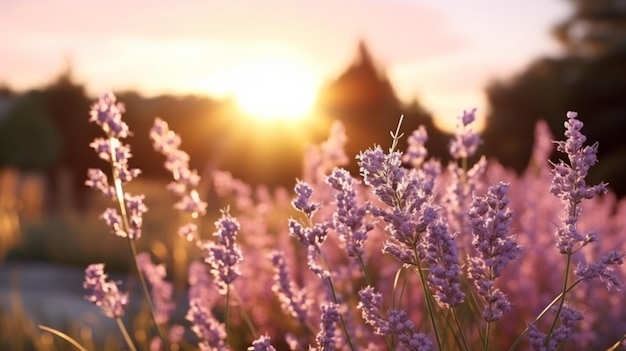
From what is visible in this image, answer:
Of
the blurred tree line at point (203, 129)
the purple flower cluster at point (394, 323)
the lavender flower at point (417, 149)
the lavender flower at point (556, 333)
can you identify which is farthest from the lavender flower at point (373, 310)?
the blurred tree line at point (203, 129)

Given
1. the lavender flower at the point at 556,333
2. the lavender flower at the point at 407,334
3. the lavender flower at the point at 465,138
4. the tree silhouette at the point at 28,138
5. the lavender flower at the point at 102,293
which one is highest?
the tree silhouette at the point at 28,138

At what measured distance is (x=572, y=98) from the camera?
23.3 meters

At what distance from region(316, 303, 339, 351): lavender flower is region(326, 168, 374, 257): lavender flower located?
0.13m

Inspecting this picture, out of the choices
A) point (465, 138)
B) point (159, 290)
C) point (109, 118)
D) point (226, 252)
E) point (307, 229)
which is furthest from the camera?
point (159, 290)

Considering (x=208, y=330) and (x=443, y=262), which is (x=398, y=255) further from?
(x=208, y=330)

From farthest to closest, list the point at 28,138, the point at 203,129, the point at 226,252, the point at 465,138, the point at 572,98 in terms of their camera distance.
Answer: the point at 203,129 < the point at 28,138 < the point at 572,98 < the point at 465,138 < the point at 226,252

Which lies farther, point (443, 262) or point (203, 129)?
point (203, 129)

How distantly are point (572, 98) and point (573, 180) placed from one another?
22.2 meters

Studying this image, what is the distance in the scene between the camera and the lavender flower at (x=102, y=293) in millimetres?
2480

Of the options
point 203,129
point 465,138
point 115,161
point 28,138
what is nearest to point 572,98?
point 203,129

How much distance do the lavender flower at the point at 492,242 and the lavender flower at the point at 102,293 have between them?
41.1 inches

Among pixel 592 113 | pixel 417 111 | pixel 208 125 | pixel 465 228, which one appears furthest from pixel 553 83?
pixel 465 228

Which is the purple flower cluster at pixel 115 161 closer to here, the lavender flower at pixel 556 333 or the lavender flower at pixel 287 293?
the lavender flower at pixel 287 293

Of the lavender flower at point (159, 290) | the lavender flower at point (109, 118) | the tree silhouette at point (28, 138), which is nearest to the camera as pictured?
the lavender flower at point (109, 118)
